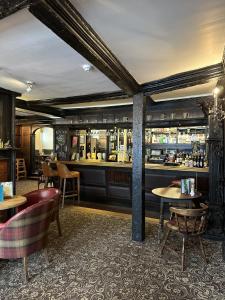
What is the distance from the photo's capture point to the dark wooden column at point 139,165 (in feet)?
11.9

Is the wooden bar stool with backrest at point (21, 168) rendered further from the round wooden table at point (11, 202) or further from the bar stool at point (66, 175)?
the round wooden table at point (11, 202)

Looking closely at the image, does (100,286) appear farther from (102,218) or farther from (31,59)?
(31,59)

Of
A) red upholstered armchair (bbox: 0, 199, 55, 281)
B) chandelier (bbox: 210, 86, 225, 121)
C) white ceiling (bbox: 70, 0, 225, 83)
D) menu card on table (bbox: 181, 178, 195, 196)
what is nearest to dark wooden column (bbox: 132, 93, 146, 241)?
menu card on table (bbox: 181, 178, 195, 196)

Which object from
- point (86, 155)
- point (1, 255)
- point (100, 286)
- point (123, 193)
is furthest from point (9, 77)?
point (86, 155)

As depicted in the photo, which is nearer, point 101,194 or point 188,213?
point 188,213

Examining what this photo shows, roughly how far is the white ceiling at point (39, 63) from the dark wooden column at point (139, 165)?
0.66 m

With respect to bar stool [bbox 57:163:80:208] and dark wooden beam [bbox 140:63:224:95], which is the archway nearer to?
bar stool [bbox 57:163:80:208]

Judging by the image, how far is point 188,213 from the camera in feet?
9.47

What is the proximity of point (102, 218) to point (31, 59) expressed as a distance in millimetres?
3227

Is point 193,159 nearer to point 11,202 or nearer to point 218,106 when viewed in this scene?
point 218,106

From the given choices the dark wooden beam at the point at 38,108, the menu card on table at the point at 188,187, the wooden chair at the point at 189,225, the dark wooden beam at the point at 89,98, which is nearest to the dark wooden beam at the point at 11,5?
the wooden chair at the point at 189,225

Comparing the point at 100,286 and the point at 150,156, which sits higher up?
the point at 150,156

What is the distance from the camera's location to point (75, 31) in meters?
1.81

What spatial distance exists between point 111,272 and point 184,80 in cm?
264
